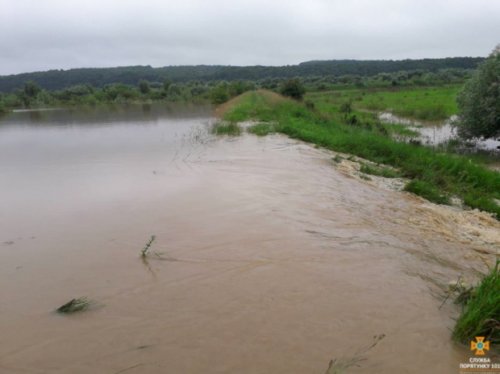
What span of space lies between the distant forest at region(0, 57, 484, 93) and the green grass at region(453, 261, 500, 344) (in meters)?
98.5

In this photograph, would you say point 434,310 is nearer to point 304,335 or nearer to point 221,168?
point 304,335

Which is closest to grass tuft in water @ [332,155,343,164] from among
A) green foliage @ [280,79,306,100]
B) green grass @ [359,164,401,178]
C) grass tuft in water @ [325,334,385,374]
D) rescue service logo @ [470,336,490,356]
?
green grass @ [359,164,401,178]

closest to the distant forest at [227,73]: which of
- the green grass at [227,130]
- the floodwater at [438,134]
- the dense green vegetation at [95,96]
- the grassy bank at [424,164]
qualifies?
the dense green vegetation at [95,96]

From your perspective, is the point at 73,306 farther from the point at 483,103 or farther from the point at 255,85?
the point at 255,85

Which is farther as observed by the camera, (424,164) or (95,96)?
(95,96)

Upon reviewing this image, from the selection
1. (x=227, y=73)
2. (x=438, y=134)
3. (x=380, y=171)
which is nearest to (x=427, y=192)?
(x=380, y=171)

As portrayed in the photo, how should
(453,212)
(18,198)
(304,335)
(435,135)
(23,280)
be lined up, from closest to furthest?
(304,335) → (23,280) → (453,212) → (18,198) → (435,135)

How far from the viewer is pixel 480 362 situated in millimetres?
3107

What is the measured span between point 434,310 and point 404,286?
0.51 meters

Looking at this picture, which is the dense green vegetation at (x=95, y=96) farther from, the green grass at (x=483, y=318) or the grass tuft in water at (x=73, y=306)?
the green grass at (x=483, y=318)

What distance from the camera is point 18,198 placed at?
864 cm

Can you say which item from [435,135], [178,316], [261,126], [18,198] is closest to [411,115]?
[435,135]

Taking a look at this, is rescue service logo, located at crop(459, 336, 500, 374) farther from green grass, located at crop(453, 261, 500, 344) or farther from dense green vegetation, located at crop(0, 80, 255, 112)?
dense green vegetation, located at crop(0, 80, 255, 112)

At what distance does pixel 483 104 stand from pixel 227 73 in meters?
104
